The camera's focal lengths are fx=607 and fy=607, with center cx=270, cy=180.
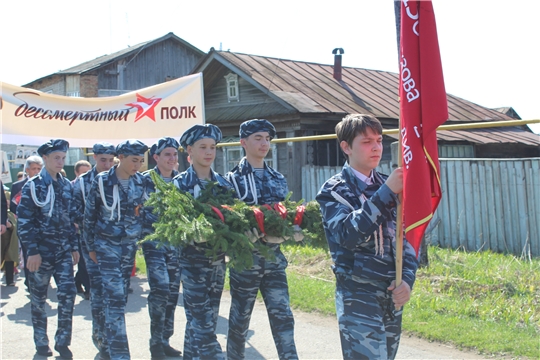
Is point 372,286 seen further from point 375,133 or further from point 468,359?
point 468,359

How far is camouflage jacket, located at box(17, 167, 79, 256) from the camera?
20.9ft

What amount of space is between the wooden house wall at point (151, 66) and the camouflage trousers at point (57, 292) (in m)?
28.7

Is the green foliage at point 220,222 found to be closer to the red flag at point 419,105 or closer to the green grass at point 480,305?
the red flag at point 419,105

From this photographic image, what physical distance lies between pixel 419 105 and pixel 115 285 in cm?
358

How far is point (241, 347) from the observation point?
502cm

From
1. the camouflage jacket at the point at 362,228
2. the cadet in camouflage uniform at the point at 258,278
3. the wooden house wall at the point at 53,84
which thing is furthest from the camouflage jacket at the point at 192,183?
the wooden house wall at the point at 53,84

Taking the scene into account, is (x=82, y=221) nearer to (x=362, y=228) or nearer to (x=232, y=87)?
(x=362, y=228)

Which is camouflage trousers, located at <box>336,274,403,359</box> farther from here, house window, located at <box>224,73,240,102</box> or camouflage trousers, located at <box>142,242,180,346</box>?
house window, located at <box>224,73,240,102</box>

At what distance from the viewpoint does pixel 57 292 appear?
650 centimetres

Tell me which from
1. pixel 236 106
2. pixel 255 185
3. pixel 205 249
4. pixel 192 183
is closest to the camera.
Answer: pixel 205 249

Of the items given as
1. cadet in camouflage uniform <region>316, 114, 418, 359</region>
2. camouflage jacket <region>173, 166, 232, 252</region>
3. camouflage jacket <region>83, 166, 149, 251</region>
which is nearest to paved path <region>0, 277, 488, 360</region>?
camouflage jacket <region>83, 166, 149, 251</region>

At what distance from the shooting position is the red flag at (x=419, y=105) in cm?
337

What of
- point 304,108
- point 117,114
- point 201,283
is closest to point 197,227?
point 201,283

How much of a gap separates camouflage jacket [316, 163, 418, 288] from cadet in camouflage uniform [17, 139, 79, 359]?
3.81 m
